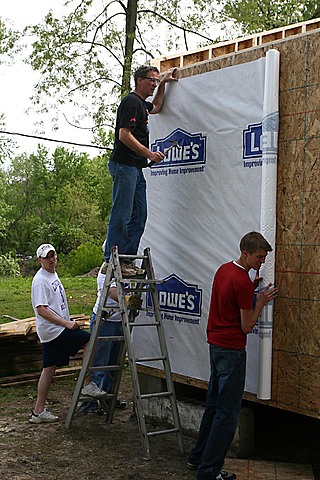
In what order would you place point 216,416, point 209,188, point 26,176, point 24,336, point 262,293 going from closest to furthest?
point 216,416 < point 262,293 < point 209,188 < point 24,336 < point 26,176

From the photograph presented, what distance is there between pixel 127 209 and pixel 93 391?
6.25ft

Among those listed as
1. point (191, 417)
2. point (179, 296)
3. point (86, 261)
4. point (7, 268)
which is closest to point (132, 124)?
point (179, 296)

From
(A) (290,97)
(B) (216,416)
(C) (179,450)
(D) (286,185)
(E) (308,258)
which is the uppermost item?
(A) (290,97)

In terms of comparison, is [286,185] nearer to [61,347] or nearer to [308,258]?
[308,258]

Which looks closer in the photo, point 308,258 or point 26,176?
point 308,258

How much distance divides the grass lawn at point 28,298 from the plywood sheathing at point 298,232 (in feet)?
21.7

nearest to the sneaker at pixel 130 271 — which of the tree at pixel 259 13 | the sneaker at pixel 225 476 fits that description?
the sneaker at pixel 225 476

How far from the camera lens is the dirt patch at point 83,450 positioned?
18.3ft

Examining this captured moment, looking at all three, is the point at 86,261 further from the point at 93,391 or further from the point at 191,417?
the point at 191,417

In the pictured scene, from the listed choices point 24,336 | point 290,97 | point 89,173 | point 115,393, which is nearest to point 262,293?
point 290,97

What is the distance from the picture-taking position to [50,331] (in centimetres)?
677

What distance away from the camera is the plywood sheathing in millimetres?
5387

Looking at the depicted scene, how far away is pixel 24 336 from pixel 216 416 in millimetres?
4244

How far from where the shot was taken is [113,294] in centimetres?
660
